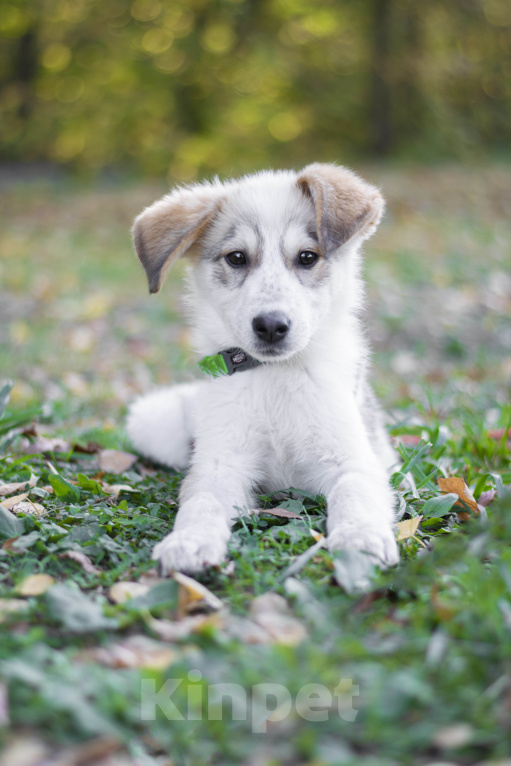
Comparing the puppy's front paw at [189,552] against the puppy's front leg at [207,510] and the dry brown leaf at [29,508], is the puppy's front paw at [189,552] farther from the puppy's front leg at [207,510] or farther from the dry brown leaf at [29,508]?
the dry brown leaf at [29,508]

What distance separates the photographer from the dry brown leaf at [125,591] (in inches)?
88.7

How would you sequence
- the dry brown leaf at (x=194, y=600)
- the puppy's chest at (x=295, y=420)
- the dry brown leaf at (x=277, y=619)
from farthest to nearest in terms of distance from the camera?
1. the puppy's chest at (x=295, y=420)
2. the dry brown leaf at (x=194, y=600)
3. the dry brown leaf at (x=277, y=619)

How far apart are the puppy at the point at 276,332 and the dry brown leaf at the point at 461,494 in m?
0.28

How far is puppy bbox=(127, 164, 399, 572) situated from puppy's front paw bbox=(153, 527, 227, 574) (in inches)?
8.5

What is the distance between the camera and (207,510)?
8.79 feet

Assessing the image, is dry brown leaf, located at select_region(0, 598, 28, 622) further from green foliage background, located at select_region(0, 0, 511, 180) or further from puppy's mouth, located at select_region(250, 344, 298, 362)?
green foliage background, located at select_region(0, 0, 511, 180)

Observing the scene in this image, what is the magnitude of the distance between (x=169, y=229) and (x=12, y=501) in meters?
1.39

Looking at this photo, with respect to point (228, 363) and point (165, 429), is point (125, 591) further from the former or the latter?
point (165, 429)

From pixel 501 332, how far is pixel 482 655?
18.5 feet

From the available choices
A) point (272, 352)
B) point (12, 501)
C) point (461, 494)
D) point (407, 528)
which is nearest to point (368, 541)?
point (407, 528)

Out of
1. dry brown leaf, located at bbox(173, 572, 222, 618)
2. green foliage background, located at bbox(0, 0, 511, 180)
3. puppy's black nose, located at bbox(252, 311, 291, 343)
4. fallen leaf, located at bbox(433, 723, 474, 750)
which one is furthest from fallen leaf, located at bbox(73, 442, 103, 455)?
green foliage background, located at bbox(0, 0, 511, 180)

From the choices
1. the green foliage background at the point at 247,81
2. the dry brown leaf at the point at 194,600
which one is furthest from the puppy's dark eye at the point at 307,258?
the green foliage background at the point at 247,81

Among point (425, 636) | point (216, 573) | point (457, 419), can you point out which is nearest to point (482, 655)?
point (425, 636)

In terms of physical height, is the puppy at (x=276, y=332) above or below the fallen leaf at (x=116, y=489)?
above
